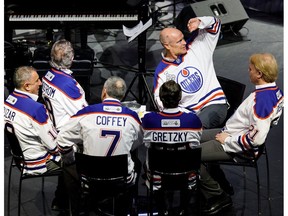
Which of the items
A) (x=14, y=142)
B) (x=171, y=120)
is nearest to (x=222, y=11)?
(x=171, y=120)

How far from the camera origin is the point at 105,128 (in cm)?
488

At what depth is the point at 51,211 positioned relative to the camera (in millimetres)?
5793

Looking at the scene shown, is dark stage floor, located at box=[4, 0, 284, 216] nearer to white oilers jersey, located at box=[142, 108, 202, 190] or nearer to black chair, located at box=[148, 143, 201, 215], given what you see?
black chair, located at box=[148, 143, 201, 215]

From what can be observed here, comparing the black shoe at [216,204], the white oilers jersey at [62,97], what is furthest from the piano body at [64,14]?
the black shoe at [216,204]

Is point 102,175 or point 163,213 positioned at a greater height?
point 102,175

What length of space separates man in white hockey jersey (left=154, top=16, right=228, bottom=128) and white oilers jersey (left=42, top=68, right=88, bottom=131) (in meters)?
0.78

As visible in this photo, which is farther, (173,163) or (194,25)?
(194,25)

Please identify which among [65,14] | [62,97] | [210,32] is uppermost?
[65,14]

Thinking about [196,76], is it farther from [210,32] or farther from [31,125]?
[31,125]

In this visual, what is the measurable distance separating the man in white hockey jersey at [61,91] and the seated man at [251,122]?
1.21m

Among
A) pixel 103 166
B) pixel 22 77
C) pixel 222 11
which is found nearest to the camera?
pixel 103 166

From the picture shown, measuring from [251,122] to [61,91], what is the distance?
1.69m

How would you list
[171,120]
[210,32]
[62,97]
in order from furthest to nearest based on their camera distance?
[210,32], [62,97], [171,120]

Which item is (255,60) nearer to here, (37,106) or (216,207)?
(216,207)
